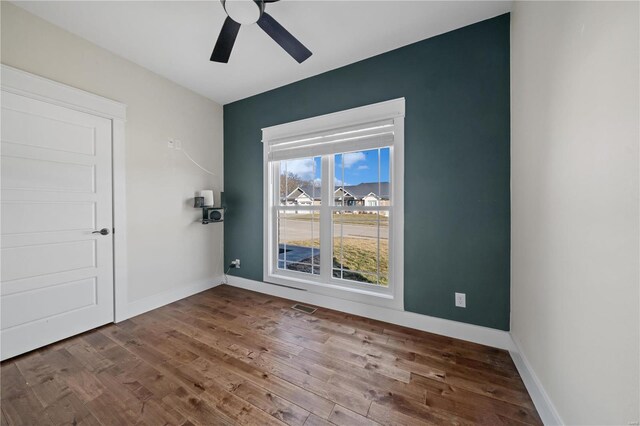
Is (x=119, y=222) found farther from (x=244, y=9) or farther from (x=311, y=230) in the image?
(x=244, y=9)

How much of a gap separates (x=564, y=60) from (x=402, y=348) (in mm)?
2134

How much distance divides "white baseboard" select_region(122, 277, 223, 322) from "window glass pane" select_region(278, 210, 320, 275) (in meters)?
1.13

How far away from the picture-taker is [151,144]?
271 centimetres

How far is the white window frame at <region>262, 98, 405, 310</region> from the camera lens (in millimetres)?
2330

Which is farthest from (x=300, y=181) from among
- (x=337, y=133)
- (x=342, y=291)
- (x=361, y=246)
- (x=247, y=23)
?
(x=247, y=23)

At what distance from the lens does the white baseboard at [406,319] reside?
6.44 ft

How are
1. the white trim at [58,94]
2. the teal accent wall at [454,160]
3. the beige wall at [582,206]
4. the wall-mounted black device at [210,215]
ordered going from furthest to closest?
1. the wall-mounted black device at [210,215]
2. the teal accent wall at [454,160]
3. the white trim at [58,94]
4. the beige wall at [582,206]

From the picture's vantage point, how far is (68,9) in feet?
6.11

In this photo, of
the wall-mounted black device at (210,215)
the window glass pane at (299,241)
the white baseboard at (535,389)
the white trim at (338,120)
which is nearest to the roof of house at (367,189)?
the window glass pane at (299,241)

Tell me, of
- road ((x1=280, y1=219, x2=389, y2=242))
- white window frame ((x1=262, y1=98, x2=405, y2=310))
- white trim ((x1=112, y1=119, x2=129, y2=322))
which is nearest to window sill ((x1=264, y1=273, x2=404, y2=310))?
white window frame ((x1=262, y1=98, x2=405, y2=310))

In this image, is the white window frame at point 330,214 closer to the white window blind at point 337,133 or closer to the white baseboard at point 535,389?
the white window blind at point 337,133

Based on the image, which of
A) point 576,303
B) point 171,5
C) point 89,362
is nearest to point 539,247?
point 576,303

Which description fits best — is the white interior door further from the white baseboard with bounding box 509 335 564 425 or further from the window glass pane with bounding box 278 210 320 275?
the white baseboard with bounding box 509 335 564 425

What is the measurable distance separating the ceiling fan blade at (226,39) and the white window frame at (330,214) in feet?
3.76
